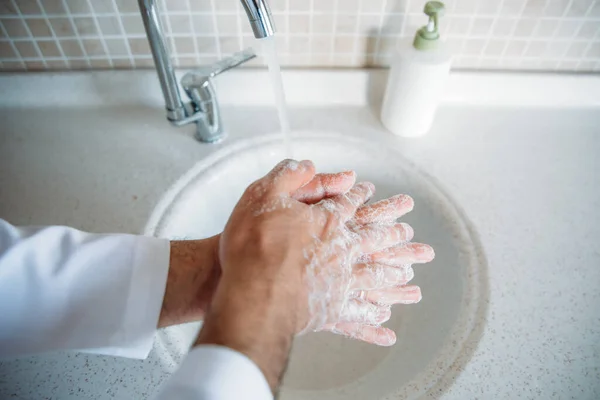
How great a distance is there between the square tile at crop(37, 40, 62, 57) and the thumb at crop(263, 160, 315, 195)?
0.50 metres

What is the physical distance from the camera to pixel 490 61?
2.42ft

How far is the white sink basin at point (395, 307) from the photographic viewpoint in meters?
0.51

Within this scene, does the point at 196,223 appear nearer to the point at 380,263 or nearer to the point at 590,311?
the point at 380,263

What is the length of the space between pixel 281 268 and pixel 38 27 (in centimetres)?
60

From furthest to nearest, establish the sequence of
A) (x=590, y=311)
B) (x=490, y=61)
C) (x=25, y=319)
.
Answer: (x=490, y=61), (x=590, y=311), (x=25, y=319)

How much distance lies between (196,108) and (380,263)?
0.38m

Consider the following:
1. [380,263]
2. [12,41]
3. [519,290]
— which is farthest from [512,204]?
[12,41]

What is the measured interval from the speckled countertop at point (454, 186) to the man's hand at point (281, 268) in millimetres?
169

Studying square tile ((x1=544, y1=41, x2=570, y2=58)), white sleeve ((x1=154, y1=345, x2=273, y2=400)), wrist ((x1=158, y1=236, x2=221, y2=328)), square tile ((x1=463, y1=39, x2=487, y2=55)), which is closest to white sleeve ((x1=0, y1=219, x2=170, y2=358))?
wrist ((x1=158, y1=236, x2=221, y2=328))

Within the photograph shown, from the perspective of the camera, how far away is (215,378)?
1.07 feet

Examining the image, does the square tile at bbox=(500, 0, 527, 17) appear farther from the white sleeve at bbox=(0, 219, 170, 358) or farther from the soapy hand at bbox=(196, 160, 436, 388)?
the white sleeve at bbox=(0, 219, 170, 358)

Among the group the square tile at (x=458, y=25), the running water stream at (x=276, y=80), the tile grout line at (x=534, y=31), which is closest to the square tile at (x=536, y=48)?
the tile grout line at (x=534, y=31)

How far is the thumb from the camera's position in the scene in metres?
0.46

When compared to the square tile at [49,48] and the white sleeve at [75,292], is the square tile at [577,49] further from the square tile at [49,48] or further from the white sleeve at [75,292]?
the square tile at [49,48]
